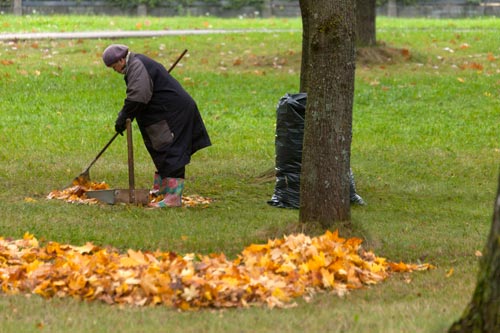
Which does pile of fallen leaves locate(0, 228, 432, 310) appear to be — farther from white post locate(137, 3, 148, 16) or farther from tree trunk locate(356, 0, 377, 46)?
white post locate(137, 3, 148, 16)

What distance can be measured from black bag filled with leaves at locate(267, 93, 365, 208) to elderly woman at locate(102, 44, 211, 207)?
0.69 m

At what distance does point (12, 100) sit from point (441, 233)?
9.36 m

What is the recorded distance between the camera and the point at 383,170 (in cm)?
1159

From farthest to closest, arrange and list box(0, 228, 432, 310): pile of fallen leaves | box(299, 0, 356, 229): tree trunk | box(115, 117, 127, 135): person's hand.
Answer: box(115, 117, 127, 135): person's hand → box(299, 0, 356, 229): tree trunk → box(0, 228, 432, 310): pile of fallen leaves

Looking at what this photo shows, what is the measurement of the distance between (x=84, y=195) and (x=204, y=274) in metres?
3.59

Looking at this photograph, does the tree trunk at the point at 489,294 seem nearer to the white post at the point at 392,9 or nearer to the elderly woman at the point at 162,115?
the elderly woman at the point at 162,115

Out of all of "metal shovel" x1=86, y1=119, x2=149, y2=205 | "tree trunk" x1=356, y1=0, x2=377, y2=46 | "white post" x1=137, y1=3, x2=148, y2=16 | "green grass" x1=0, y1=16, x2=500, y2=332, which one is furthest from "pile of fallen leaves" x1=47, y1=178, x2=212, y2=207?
"white post" x1=137, y1=3, x2=148, y2=16

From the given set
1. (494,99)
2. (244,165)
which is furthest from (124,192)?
(494,99)

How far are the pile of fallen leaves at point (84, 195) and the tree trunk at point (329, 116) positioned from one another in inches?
83.0

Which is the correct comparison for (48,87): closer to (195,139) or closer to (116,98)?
(116,98)

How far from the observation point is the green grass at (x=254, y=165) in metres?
5.70

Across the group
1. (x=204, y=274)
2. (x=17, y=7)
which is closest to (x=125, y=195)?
(x=204, y=274)

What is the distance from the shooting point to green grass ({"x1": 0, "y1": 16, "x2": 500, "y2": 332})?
5.70 metres

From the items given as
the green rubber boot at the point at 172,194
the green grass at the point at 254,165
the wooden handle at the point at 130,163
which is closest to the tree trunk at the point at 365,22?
the green grass at the point at 254,165
